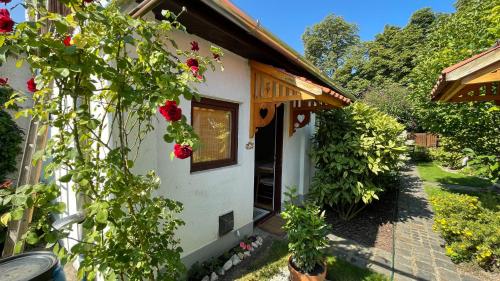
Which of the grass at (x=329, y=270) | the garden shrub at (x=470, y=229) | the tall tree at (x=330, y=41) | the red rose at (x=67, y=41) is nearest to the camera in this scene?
the red rose at (x=67, y=41)

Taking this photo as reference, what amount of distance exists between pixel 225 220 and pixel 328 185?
2.83 metres

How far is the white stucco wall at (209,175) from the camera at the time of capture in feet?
10.2

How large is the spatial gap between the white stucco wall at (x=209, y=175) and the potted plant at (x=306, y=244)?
121 cm

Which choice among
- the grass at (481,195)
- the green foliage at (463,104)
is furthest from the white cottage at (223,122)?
the green foliage at (463,104)

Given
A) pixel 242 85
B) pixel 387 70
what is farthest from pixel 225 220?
pixel 387 70

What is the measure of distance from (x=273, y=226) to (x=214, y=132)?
8.71 ft

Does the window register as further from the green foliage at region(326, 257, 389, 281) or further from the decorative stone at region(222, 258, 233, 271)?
the green foliage at region(326, 257, 389, 281)

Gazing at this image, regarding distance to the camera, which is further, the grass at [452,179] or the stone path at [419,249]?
the grass at [452,179]

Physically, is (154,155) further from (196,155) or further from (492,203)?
(492,203)

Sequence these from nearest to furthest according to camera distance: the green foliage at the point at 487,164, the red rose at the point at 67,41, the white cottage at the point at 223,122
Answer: the red rose at the point at 67,41, the white cottage at the point at 223,122, the green foliage at the point at 487,164

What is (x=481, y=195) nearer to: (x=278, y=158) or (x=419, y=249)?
(x=419, y=249)

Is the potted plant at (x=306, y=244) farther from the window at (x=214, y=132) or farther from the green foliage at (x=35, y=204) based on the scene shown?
the green foliage at (x=35, y=204)

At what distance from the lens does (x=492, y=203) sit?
4.98m

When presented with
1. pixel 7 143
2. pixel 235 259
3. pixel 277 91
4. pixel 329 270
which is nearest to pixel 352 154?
pixel 277 91
